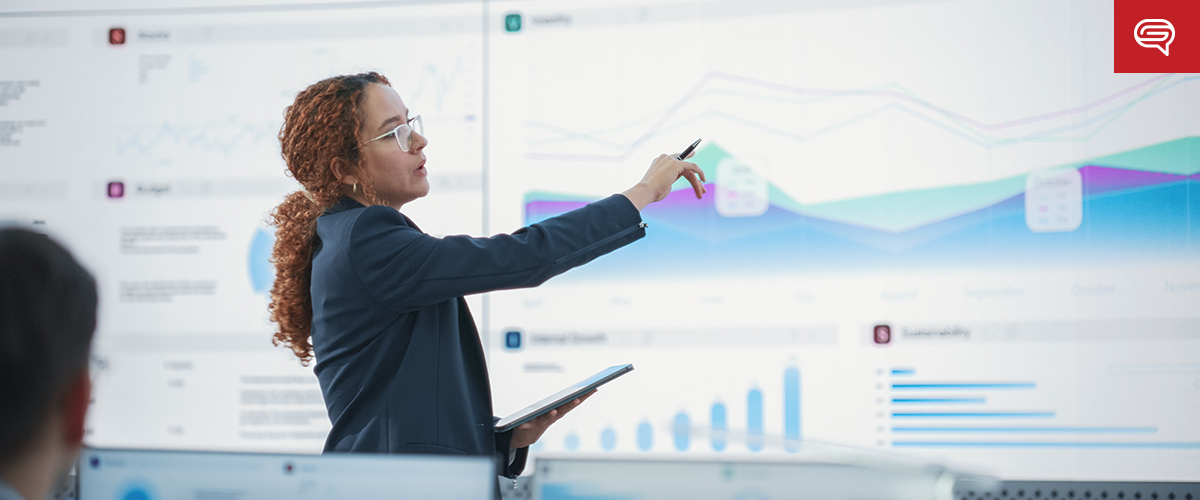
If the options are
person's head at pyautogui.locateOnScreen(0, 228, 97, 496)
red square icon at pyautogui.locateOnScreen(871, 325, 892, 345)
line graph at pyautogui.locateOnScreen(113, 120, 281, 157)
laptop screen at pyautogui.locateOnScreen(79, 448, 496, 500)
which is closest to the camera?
person's head at pyautogui.locateOnScreen(0, 228, 97, 496)

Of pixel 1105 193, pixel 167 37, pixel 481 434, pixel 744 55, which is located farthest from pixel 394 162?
pixel 1105 193

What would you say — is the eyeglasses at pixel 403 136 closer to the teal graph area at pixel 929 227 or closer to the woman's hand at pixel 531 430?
the woman's hand at pixel 531 430

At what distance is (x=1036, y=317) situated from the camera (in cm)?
189

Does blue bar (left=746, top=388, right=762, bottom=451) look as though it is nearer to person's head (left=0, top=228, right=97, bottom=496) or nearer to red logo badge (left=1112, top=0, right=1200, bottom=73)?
red logo badge (left=1112, top=0, right=1200, bottom=73)

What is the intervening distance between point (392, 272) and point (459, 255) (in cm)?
9

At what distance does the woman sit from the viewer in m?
1.12

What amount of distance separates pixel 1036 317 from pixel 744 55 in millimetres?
902

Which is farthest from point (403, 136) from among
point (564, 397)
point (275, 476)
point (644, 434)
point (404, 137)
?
point (644, 434)

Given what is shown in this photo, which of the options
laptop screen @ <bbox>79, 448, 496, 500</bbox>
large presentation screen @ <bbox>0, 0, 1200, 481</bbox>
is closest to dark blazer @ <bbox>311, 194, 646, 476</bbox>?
laptop screen @ <bbox>79, 448, 496, 500</bbox>

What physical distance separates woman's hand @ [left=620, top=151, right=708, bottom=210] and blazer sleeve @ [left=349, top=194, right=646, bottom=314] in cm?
7

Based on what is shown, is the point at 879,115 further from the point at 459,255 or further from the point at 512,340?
the point at 459,255

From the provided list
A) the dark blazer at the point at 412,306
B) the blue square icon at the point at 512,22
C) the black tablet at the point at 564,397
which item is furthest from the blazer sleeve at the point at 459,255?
the blue square icon at the point at 512,22

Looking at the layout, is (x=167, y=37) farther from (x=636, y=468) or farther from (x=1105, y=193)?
(x=1105, y=193)

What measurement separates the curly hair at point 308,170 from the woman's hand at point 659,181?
414 mm
